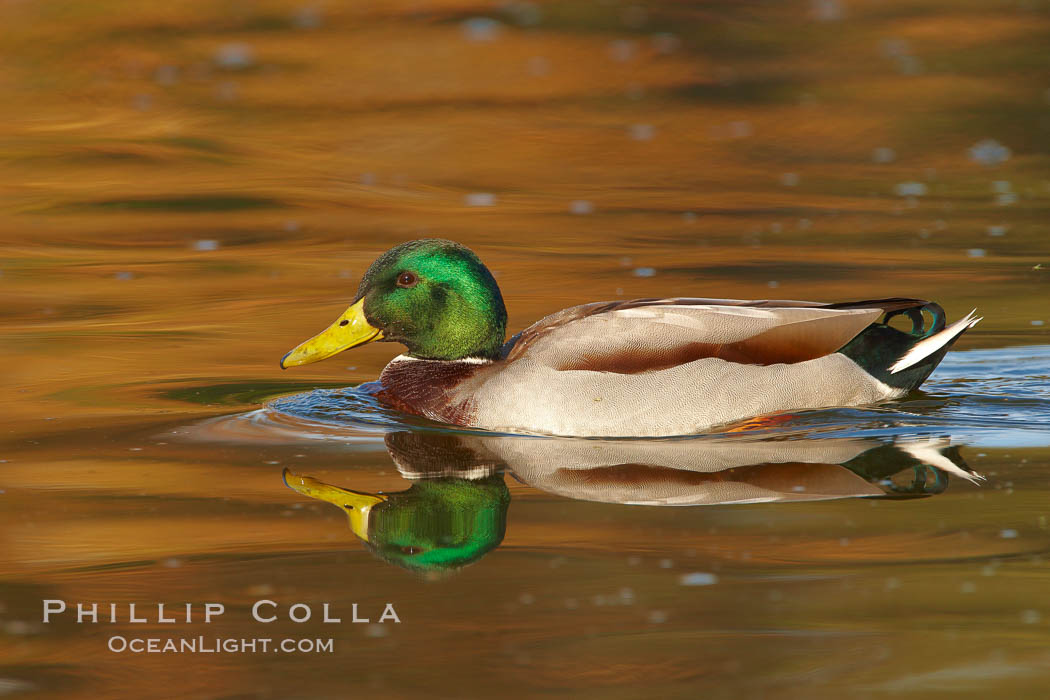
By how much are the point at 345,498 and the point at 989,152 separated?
10052 millimetres

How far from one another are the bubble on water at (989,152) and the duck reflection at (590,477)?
793cm

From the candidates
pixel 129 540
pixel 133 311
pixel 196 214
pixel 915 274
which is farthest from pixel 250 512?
pixel 196 214

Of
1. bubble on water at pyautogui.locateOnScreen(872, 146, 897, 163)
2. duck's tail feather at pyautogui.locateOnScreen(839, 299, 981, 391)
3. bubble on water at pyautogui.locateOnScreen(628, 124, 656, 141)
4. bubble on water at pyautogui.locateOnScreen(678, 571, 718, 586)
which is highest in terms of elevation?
bubble on water at pyautogui.locateOnScreen(628, 124, 656, 141)

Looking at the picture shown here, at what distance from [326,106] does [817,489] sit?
461 inches

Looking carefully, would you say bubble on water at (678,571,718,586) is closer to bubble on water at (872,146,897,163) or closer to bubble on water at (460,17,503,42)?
bubble on water at (872,146,897,163)

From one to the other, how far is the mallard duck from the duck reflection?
6.7 inches

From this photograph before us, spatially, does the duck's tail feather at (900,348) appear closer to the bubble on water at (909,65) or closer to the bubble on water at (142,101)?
the bubble on water at (909,65)

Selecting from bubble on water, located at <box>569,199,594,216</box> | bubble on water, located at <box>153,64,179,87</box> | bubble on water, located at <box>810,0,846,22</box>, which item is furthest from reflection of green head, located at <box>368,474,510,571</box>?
bubble on water, located at <box>810,0,846,22</box>

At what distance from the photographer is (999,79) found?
57.4ft

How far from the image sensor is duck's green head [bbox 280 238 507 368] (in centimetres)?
761

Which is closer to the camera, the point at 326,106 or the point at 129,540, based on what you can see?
the point at 129,540

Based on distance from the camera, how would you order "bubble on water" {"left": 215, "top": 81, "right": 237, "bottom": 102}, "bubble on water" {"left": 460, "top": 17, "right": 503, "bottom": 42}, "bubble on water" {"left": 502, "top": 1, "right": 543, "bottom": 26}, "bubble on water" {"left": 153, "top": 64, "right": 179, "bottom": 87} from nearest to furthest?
"bubble on water" {"left": 215, "top": 81, "right": 237, "bottom": 102}, "bubble on water" {"left": 153, "top": 64, "right": 179, "bottom": 87}, "bubble on water" {"left": 460, "top": 17, "right": 503, "bottom": 42}, "bubble on water" {"left": 502, "top": 1, "right": 543, "bottom": 26}

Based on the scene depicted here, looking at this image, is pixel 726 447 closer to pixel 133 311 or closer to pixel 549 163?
pixel 133 311

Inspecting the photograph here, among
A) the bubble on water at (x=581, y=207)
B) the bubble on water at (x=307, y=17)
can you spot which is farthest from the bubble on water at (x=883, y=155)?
the bubble on water at (x=307, y=17)
